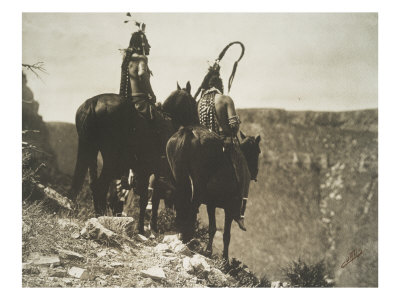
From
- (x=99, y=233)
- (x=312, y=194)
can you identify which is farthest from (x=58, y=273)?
(x=312, y=194)

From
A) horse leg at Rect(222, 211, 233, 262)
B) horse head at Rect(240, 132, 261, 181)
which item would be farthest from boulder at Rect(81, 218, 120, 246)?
horse head at Rect(240, 132, 261, 181)

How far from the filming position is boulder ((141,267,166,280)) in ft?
17.4

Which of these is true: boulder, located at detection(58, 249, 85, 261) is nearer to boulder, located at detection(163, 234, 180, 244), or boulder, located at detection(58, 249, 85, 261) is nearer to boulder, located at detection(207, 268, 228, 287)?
boulder, located at detection(163, 234, 180, 244)

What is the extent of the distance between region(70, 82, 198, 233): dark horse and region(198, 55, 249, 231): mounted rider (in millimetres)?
118

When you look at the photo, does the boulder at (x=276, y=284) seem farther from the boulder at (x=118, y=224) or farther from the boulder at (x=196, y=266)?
the boulder at (x=118, y=224)

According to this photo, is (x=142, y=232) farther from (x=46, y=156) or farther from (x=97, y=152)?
(x=46, y=156)

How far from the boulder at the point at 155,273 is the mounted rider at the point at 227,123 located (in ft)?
2.85

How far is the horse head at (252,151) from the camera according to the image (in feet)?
18.6

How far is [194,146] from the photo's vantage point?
532cm

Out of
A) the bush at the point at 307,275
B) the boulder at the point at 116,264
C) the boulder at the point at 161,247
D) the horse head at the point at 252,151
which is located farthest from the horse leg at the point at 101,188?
the bush at the point at 307,275

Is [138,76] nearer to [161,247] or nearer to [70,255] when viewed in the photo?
[161,247]
